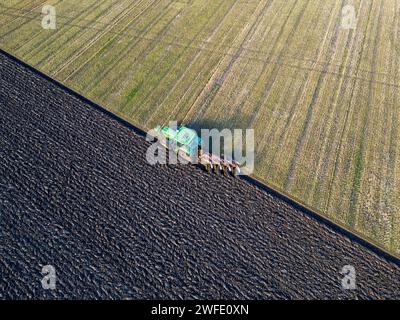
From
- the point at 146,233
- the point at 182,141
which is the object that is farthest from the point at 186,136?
the point at 146,233

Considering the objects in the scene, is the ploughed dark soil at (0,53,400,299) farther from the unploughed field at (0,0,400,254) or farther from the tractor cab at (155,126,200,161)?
the unploughed field at (0,0,400,254)

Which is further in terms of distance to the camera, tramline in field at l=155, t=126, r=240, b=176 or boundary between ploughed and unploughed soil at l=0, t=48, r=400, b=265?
tramline in field at l=155, t=126, r=240, b=176

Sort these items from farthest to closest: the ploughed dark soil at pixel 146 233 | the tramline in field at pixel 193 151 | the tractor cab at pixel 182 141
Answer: the tractor cab at pixel 182 141, the tramline in field at pixel 193 151, the ploughed dark soil at pixel 146 233

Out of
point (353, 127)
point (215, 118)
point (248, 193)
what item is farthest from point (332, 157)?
point (215, 118)

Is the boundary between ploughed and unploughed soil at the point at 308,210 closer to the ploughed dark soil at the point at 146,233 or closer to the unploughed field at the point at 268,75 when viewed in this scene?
the ploughed dark soil at the point at 146,233

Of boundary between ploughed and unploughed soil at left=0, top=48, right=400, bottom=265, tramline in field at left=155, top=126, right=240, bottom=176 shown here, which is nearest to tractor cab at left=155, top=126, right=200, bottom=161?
tramline in field at left=155, top=126, right=240, bottom=176

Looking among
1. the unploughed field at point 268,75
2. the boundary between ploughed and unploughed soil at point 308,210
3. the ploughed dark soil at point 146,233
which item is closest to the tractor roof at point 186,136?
the ploughed dark soil at point 146,233

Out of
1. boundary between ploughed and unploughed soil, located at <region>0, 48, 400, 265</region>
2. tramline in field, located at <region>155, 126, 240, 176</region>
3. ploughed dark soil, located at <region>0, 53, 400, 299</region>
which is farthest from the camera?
tramline in field, located at <region>155, 126, 240, 176</region>
